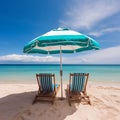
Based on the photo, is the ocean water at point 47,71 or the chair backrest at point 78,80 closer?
the chair backrest at point 78,80

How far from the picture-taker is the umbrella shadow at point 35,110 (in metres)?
3.20

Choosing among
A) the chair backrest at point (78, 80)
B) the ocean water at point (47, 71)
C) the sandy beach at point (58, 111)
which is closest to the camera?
the sandy beach at point (58, 111)

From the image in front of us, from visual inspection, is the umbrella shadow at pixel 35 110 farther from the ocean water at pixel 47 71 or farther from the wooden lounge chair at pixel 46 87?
the ocean water at pixel 47 71

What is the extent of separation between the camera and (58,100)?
14.1ft

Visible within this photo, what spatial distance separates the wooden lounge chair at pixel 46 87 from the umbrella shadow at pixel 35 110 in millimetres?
185

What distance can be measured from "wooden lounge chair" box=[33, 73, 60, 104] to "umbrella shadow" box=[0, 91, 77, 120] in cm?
19

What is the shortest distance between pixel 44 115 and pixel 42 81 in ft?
3.36

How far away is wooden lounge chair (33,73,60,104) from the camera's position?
12.9ft

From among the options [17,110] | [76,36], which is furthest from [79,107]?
[76,36]

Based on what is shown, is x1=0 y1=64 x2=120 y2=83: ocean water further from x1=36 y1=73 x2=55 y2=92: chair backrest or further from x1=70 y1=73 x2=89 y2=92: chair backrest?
x1=70 y1=73 x2=89 y2=92: chair backrest

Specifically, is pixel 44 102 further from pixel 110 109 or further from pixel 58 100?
pixel 110 109

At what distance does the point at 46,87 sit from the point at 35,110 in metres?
0.82

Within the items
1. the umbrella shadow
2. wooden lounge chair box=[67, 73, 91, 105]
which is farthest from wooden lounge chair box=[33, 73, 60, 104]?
wooden lounge chair box=[67, 73, 91, 105]

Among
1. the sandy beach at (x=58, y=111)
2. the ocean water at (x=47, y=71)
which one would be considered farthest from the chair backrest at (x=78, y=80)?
the ocean water at (x=47, y=71)
